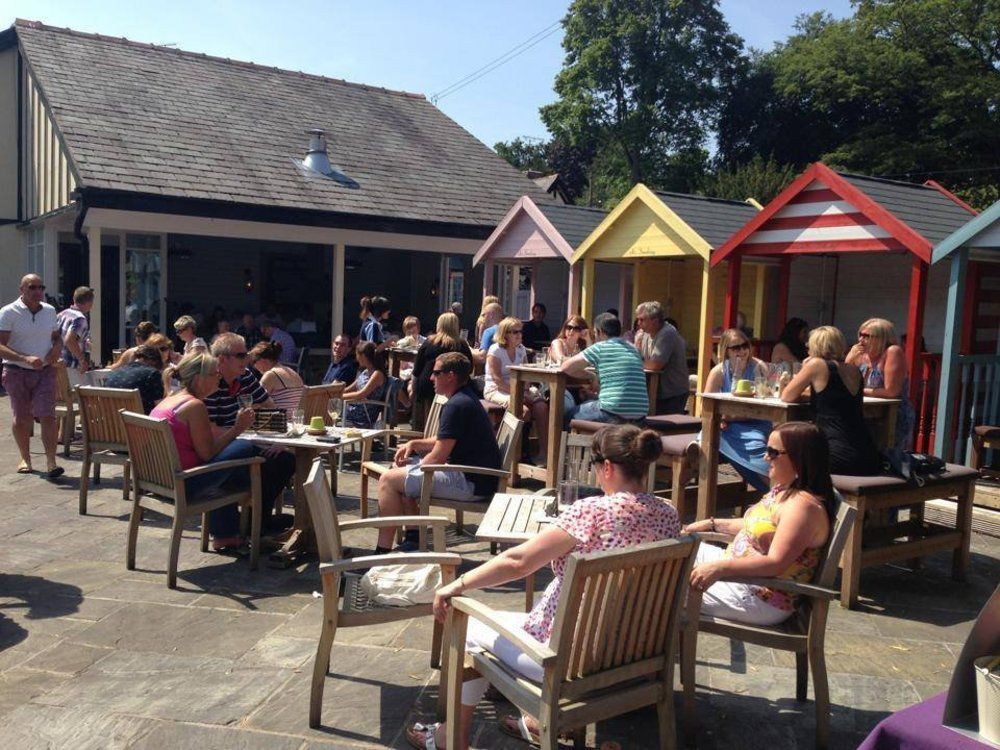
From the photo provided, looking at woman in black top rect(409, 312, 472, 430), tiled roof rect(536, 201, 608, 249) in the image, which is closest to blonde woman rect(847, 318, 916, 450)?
woman in black top rect(409, 312, 472, 430)

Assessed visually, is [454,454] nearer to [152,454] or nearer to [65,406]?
[152,454]

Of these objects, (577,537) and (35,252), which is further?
(35,252)

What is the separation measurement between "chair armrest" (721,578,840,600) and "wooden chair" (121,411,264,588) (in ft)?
10.1

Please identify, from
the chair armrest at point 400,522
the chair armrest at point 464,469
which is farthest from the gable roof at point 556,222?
the chair armrest at point 400,522

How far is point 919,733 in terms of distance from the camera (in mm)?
1955

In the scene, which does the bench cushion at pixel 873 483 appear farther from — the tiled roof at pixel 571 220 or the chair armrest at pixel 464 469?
the tiled roof at pixel 571 220

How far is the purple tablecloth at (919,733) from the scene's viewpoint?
1897mm

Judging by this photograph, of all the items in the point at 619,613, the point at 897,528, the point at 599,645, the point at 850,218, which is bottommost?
the point at 897,528

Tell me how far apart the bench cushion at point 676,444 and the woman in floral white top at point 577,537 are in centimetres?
308

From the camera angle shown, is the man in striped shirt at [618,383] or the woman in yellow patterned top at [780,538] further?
the man in striped shirt at [618,383]

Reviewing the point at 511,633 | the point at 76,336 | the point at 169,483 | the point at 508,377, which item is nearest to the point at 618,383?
the point at 508,377

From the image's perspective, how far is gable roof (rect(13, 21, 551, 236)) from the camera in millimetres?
13602

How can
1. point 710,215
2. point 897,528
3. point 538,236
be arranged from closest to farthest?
point 897,528
point 710,215
point 538,236

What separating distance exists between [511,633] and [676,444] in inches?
145
